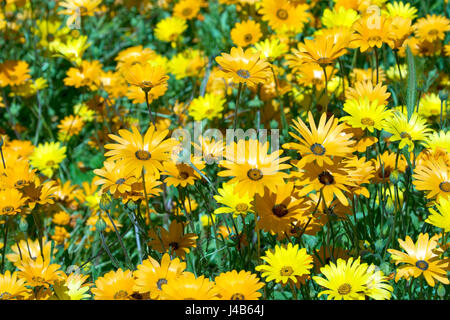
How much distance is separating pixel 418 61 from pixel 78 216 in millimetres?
2062

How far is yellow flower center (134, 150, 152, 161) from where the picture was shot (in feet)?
5.91

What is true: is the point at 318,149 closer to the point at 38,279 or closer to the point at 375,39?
the point at 375,39

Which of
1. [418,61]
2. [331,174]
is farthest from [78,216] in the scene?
[418,61]

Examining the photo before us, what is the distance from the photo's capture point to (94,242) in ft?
8.61

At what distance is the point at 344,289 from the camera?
63.3 inches

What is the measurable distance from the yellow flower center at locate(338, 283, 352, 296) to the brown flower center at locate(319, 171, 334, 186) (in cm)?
32

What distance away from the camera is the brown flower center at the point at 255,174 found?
5.54 ft

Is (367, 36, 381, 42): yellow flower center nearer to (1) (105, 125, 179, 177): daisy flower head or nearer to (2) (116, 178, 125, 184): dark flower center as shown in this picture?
(1) (105, 125, 179, 177): daisy flower head

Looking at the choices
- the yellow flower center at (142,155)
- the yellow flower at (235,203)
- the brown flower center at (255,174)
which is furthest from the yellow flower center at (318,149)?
the yellow flower center at (142,155)

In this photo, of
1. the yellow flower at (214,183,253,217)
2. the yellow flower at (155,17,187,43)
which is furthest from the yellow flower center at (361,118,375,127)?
the yellow flower at (155,17,187,43)

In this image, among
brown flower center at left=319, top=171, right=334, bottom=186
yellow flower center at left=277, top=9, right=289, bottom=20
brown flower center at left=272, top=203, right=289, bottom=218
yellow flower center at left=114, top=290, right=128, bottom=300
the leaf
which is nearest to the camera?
yellow flower center at left=114, top=290, right=128, bottom=300

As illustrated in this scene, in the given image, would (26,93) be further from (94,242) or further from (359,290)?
(359,290)

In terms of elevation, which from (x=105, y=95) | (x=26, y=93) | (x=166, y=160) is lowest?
(x=166, y=160)

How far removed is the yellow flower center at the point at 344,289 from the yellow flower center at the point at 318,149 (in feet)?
1.35
